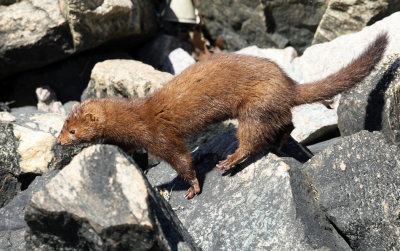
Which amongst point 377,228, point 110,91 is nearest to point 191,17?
point 110,91

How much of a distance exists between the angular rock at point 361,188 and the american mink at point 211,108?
2.07 feet

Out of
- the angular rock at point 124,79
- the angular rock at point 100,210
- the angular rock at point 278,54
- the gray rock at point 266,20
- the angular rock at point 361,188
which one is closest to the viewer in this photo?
the angular rock at point 100,210

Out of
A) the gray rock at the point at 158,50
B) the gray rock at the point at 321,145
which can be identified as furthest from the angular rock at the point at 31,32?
the gray rock at the point at 321,145

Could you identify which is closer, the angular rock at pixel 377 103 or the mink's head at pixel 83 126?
the angular rock at pixel 377 103

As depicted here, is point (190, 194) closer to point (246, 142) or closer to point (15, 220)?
point (246, 142)

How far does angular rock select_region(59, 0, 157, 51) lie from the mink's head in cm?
200

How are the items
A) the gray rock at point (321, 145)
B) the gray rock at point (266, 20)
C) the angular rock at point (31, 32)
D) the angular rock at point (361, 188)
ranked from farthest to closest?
1. the gray rock at point (266, 20)
2. the angular rock at point (31, 32)
3. the gray rock at point (321, 145)
4. the angular rock at point (361, 188)

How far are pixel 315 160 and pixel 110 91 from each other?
3250mm

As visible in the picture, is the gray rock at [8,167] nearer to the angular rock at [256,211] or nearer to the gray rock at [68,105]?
the angular rock at [256,211]

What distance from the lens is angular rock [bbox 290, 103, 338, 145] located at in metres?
6.49

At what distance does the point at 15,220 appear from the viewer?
16.2ft

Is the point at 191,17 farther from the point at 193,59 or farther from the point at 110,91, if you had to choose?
the point at 110,91

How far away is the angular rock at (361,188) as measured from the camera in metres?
4.27

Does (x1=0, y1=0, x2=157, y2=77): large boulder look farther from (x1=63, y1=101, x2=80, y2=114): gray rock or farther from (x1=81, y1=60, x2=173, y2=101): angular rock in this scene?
(x1=63, y1=101, x2=80, y2=114): gray rock
